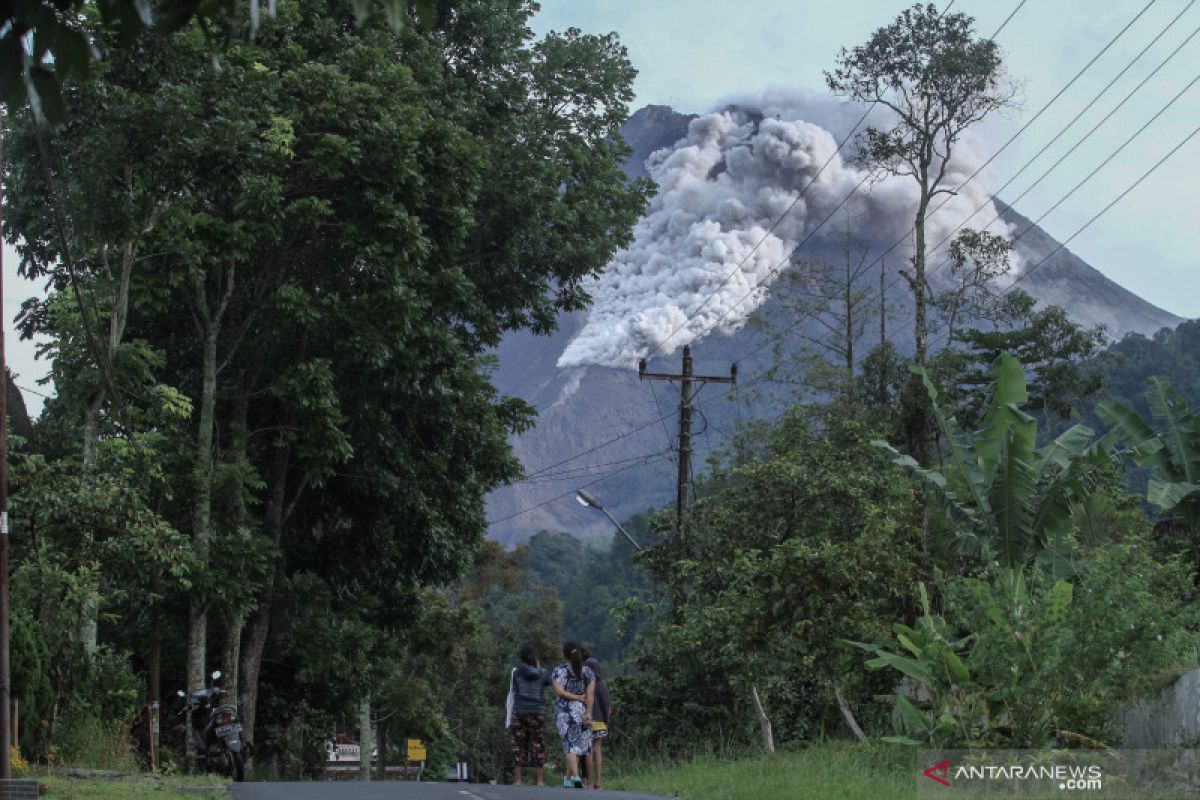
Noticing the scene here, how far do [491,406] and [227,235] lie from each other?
673cm

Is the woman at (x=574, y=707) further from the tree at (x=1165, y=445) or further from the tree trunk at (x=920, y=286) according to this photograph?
the tree trunk at (x=920, y=286)

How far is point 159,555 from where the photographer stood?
17328mm

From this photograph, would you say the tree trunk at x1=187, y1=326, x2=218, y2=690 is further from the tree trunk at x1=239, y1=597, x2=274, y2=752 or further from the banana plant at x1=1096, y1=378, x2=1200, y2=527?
the banana plant at x1=1096, y1=378, x2=1200, y2=527

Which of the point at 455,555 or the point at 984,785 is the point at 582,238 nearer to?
the point at 455,555

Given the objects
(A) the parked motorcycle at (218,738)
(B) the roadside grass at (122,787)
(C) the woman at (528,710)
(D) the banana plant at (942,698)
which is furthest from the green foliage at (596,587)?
(D) the banana plant at (942,698)

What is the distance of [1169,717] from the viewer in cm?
1244

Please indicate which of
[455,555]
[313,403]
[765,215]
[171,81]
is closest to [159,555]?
[313,403]

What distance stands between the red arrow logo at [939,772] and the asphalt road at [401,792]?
7.92ft

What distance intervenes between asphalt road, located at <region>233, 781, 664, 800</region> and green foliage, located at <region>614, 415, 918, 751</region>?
496 centimetres

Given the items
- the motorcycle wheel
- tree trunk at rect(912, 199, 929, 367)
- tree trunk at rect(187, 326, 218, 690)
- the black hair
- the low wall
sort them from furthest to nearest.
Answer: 1. tree trunk at rect(912, 199, 929, 367)
2. tree trunk at rect(187, 326, 218, 690)
3. the motorcycle wheel
4. the black hair
5. the low wall

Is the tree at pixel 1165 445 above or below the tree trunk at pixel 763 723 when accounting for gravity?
above

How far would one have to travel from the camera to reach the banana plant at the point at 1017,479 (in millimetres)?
18109

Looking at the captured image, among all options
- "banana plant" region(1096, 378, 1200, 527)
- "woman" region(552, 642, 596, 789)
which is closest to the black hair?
"woman" region(552, 642, 596, 789)

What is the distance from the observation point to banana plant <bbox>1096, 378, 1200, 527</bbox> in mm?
23297
